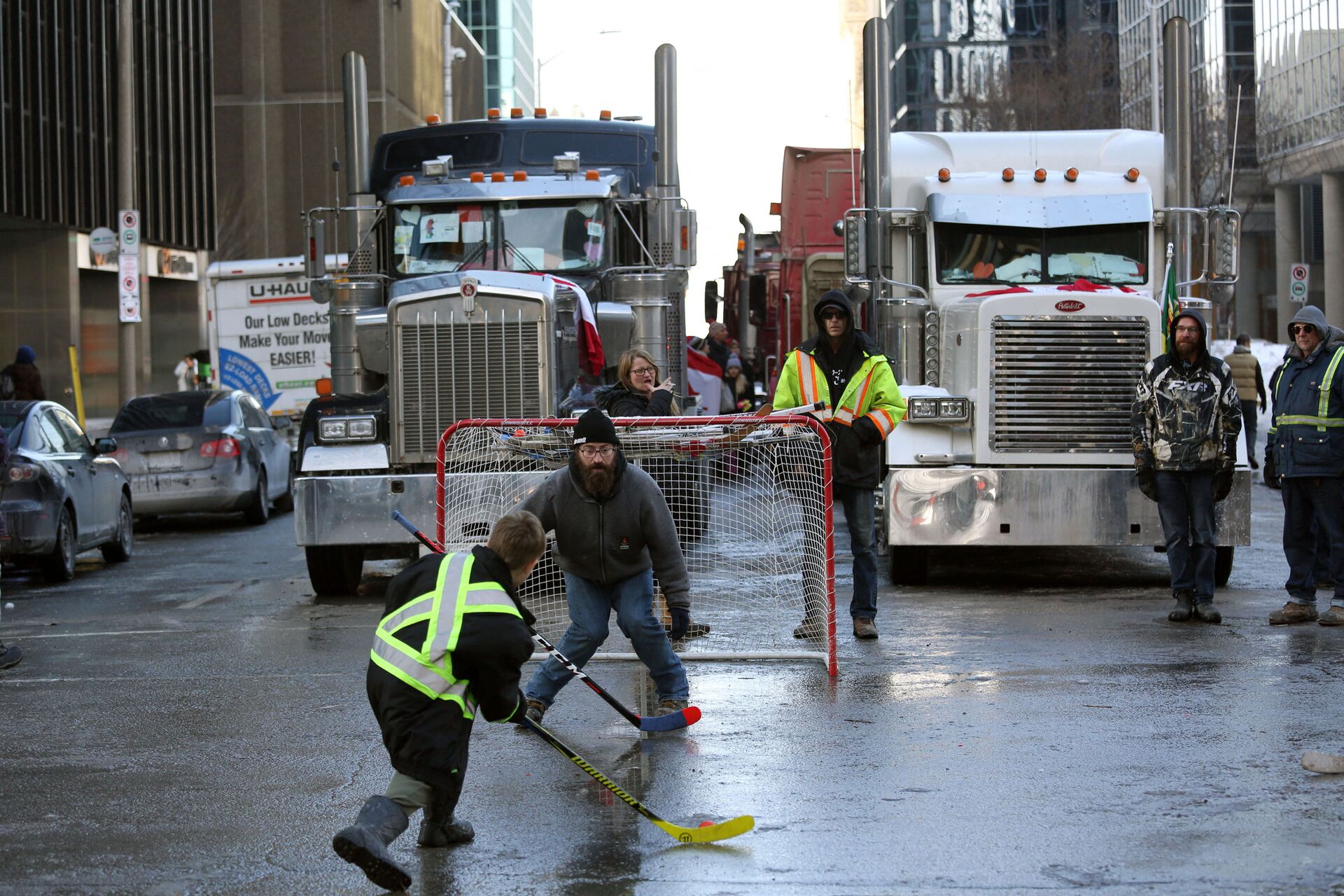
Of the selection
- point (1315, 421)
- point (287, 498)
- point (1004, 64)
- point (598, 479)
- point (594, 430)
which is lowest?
point (287, 498)

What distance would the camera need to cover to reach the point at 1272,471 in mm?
11898

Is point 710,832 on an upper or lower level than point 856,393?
lower

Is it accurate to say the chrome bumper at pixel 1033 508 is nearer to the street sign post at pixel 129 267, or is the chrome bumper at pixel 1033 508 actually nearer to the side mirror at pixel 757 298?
the side mirror at pixel 757 298

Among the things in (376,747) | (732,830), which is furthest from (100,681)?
(732,830)

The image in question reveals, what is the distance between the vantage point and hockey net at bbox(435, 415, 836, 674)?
407 inches

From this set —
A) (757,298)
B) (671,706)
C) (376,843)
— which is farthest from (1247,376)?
(376,843)

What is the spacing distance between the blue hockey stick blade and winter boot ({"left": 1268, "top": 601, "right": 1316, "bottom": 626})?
4.62 meters

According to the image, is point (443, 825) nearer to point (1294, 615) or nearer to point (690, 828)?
point (690, 828)

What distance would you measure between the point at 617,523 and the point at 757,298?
1736 centimetres

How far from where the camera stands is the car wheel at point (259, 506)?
2127 cm

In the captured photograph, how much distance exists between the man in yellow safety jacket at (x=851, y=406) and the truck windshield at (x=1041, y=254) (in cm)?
413

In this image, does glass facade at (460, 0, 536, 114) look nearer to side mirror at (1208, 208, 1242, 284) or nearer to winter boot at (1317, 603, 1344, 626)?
side mirror at (1208, 208, 1242, 284)

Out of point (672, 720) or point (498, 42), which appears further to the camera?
point (498, 42)

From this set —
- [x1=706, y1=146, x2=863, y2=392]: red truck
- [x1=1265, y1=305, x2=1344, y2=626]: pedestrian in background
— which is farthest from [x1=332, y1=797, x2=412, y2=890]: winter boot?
[x1=706, y1=146, x2=863, y2=392]: red truck
